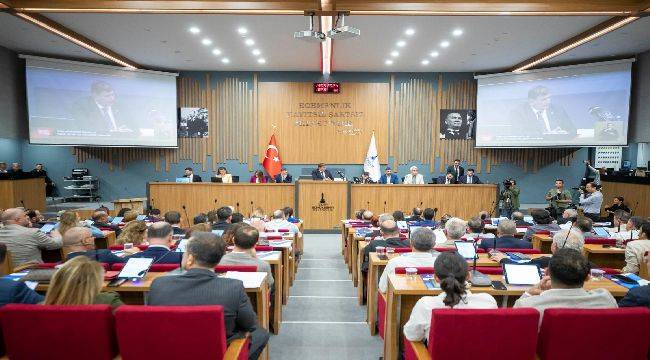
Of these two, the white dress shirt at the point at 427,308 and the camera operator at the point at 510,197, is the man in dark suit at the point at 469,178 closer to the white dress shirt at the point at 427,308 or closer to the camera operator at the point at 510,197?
the camera operator at the point at 510,197

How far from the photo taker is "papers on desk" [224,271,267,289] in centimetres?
297

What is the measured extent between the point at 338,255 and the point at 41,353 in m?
5.68

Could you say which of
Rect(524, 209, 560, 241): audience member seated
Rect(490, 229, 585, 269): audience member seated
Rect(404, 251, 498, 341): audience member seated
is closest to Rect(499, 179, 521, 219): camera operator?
Rect(524, 209, 560, 241): audience member seated

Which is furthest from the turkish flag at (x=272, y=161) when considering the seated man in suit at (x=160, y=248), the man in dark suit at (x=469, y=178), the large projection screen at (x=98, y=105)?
the seated man in suit at (x=160, y=248)

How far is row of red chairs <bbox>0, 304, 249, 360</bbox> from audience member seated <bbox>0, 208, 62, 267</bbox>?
259 centimetres

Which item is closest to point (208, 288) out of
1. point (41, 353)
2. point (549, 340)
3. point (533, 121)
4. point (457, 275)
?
point (41, 353)

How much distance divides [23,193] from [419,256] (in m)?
9.79

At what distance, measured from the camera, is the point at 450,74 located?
1259 cm

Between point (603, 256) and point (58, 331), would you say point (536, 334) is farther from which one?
point (603, 256)

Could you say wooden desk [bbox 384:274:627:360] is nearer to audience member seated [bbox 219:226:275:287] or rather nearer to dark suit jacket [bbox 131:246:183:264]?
audience member seated [bbox 219:226:275:287]

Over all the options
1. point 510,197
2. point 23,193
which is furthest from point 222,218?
point 510,197

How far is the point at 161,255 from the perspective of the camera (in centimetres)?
365

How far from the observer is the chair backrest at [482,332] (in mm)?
1950

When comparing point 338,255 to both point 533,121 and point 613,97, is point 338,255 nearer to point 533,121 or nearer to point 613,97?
point 533,121
